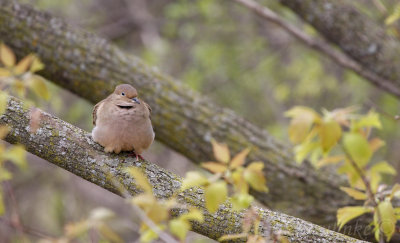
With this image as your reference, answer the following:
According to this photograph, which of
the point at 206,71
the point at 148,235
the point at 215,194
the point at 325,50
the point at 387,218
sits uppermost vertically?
the point at 206,71

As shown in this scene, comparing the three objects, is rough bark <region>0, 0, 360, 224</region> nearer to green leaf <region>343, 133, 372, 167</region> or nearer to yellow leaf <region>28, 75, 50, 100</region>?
yellow leaf <region>28, 75, 50, 100</region>

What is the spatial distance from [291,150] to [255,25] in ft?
12.4

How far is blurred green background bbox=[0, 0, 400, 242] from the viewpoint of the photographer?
6984 mm

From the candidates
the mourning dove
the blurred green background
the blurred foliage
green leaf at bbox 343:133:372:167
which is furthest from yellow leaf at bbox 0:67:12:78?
the blurred green background

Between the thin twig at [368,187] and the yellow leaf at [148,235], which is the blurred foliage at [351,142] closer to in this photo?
the thin twig at [368,187]

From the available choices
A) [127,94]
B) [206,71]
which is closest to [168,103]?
[127,94]

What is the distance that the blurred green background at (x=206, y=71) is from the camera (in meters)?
6.98

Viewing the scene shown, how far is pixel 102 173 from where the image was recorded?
2.62 m

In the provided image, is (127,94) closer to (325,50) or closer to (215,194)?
(215,194)

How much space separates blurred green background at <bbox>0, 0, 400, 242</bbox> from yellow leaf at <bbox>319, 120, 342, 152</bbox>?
4.46 m

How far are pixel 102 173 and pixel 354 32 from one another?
2.96m

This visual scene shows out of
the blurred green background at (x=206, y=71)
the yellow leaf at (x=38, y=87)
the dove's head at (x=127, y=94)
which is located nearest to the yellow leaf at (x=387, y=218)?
the dove's head at (x=127, y=94)

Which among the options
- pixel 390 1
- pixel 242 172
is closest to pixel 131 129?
pixel 242 172

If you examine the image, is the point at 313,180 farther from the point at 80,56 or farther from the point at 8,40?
the point at 8,40
